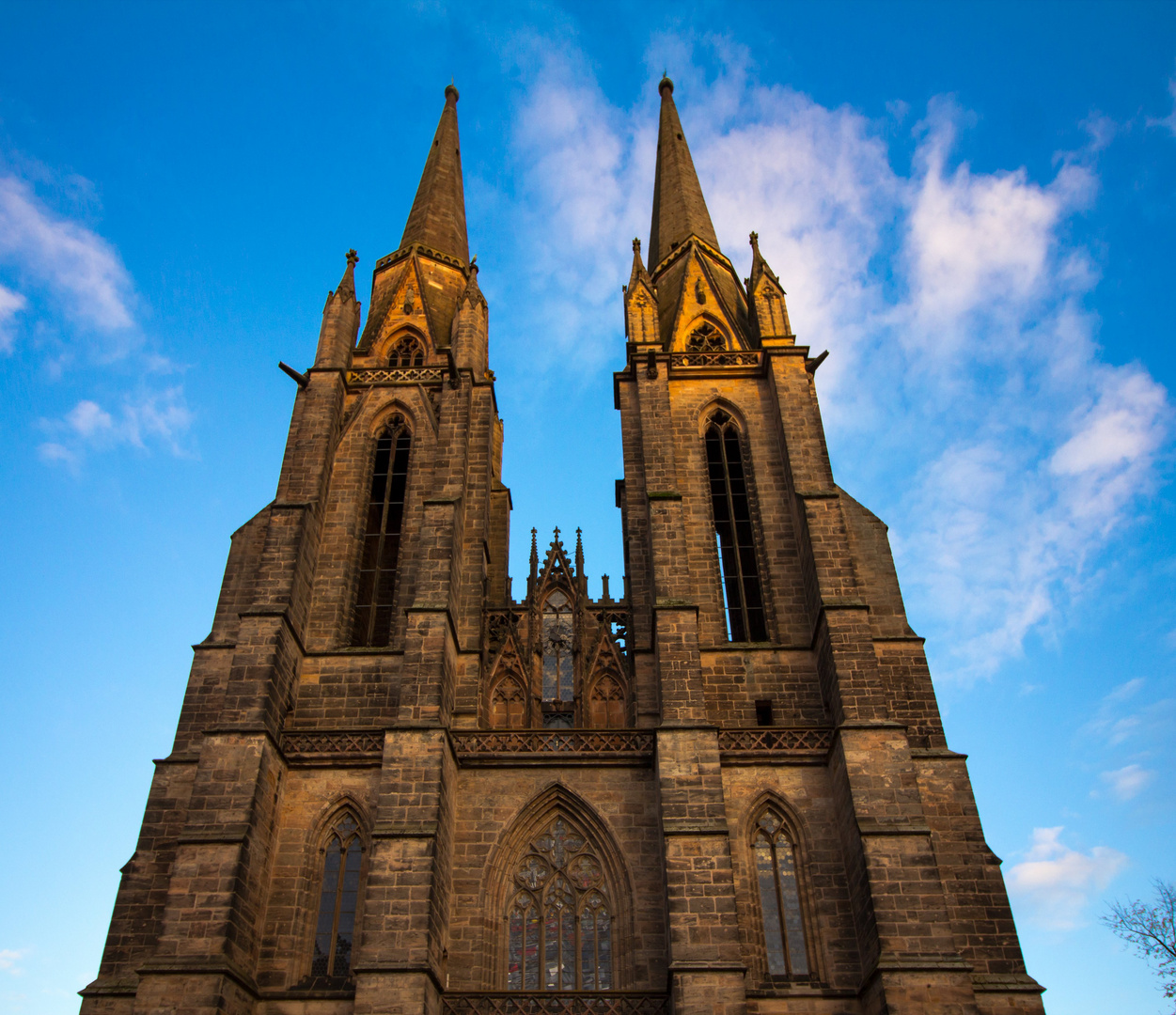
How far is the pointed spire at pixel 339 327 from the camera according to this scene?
79.2 feet

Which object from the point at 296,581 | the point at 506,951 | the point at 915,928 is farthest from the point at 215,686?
the point at 915,928

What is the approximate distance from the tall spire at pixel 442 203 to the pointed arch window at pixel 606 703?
15.5 m

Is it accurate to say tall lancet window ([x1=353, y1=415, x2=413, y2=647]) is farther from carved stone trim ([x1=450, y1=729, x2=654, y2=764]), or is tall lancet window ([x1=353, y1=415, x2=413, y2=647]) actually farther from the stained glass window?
carved stone trim ([x1=450, y1=729, x2=654, y2=764])

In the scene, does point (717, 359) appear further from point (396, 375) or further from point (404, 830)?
point (404, 830)

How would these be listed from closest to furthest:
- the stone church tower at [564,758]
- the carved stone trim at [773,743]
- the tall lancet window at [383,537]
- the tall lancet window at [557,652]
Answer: the stone church tower at [564,758] → the carved stone trim at [773,743] → the tall lancet window at [557,652] → the tall lancet window at [383,537]

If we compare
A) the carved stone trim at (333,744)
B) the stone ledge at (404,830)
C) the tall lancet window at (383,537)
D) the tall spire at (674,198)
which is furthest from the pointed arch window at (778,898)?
the tall spire at (674,198)

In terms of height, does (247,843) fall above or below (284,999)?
above

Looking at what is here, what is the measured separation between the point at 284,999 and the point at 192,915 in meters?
1.91

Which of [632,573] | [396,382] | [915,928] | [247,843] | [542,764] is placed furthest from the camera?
[396,382]

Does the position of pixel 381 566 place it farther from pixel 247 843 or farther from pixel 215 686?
pixel 247 843

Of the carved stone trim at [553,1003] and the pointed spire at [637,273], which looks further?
the pointed spire at [637,273]

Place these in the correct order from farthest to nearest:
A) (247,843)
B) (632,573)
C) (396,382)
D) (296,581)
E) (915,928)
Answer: (396,382)
(632,573)
(296,581)
(247,843)
(915,928)

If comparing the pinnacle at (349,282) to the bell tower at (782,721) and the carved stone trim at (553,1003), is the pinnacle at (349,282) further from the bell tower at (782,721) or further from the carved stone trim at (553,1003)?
the carved stone trim at (553,1003)

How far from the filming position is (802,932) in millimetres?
16203
